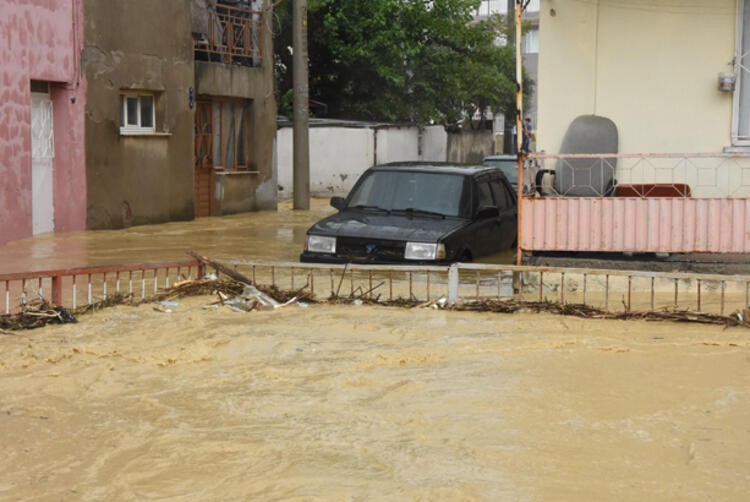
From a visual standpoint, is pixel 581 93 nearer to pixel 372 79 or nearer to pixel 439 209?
pixel 439 209

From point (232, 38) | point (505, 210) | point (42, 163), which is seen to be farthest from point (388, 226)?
point (232, 38)

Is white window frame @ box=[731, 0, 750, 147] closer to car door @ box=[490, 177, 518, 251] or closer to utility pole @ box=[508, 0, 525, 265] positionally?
utility pole @ box=[508, 0, 525, 265]

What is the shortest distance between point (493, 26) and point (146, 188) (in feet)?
70.5

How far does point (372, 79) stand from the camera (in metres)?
32.6

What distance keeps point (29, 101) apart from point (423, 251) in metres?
7.39

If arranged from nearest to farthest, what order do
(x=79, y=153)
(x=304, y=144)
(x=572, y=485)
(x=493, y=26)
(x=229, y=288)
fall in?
(x=572, y=485) → (x=229, y=288) → (x=79, y=153) → (x=304, y=144) → (x=493, y=26)

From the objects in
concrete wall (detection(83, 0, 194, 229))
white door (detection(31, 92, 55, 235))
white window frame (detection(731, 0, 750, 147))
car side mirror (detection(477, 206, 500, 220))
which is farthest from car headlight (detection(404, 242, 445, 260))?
concrete wall (detection(83, 0, 194, 229))

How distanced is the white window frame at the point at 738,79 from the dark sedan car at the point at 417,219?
8.63ft

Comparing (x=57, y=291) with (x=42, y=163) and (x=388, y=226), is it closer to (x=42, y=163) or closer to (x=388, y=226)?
(x=388, y=226)

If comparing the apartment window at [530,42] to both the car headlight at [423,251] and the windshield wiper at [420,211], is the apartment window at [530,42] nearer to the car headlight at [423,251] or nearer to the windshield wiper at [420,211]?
the windshield wiper at [420,211]

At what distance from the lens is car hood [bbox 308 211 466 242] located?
1198 cm

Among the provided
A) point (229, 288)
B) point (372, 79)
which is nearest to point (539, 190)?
point (229, 288)

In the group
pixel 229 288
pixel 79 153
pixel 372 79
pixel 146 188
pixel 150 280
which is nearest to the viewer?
pixel 229 288

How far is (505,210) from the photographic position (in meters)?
Answer: 14.2
